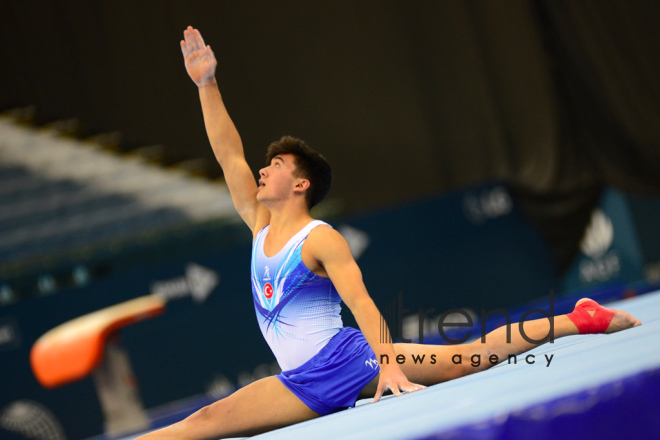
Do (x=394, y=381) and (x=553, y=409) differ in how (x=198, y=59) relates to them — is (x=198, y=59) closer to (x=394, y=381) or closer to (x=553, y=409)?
(x=394, y=381)

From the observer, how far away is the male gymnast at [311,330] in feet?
7.25

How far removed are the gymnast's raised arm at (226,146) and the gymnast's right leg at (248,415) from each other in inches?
25.7

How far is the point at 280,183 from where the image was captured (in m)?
2.43

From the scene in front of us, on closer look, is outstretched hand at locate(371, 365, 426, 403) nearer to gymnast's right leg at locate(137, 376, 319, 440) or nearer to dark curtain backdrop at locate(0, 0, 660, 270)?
gymnast's right leg at locate(137, 376, 319, 440)

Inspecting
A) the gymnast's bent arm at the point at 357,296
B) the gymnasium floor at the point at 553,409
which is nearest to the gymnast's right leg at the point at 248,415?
the gymnast's bent arm at the point at 357,296

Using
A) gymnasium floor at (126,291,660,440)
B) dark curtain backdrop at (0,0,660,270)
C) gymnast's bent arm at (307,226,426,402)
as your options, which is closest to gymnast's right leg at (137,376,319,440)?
gymnast's bent arm at (307,226,426,402)

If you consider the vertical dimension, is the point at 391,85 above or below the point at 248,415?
above

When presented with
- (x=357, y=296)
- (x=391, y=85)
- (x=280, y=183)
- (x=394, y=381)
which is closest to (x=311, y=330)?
(x=357, y=296)

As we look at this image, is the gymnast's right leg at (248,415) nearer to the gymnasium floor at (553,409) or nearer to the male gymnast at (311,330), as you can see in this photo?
the male gymnast at (311,330)

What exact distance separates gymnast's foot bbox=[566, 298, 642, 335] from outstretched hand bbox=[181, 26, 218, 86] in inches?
65.2

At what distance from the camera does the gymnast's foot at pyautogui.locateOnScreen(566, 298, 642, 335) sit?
2.43 meters

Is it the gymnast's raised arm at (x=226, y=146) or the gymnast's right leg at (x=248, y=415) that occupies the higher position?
the gymnast's raised arm at (x=226, y=146)

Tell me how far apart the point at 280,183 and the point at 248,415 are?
80 centimetres

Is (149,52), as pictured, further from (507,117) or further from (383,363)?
(383,363)
